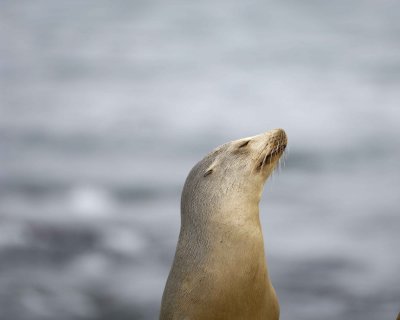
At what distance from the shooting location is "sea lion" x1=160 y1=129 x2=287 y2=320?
7332 millimetres

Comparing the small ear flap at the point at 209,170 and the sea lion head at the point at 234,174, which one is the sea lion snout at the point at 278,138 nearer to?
the sea lion head at the point at 234,174

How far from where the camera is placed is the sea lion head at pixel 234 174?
7.62m

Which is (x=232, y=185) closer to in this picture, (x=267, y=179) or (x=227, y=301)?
(x=267, y=179)

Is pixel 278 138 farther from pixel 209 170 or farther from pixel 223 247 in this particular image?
pixel 223 247

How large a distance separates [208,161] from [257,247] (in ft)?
2.37

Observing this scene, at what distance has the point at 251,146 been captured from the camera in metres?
7.91

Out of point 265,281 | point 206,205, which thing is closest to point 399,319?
point 265,281

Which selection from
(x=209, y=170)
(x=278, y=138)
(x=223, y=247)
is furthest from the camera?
(x=278, y=138)

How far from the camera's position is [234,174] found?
7.76m

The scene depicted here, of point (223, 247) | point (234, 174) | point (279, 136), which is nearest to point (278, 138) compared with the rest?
point (279, 136)

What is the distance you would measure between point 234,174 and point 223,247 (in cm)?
56

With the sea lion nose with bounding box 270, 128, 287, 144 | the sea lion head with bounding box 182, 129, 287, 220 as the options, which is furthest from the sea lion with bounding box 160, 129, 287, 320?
the sea lion nose with bounding box 270, 128, 287, 144

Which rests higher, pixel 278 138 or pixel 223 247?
pixel 278 138

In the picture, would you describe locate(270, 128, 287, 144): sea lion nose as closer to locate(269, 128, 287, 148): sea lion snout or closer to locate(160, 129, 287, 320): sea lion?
locate(269, 128, 287, 148): sea lion snout
